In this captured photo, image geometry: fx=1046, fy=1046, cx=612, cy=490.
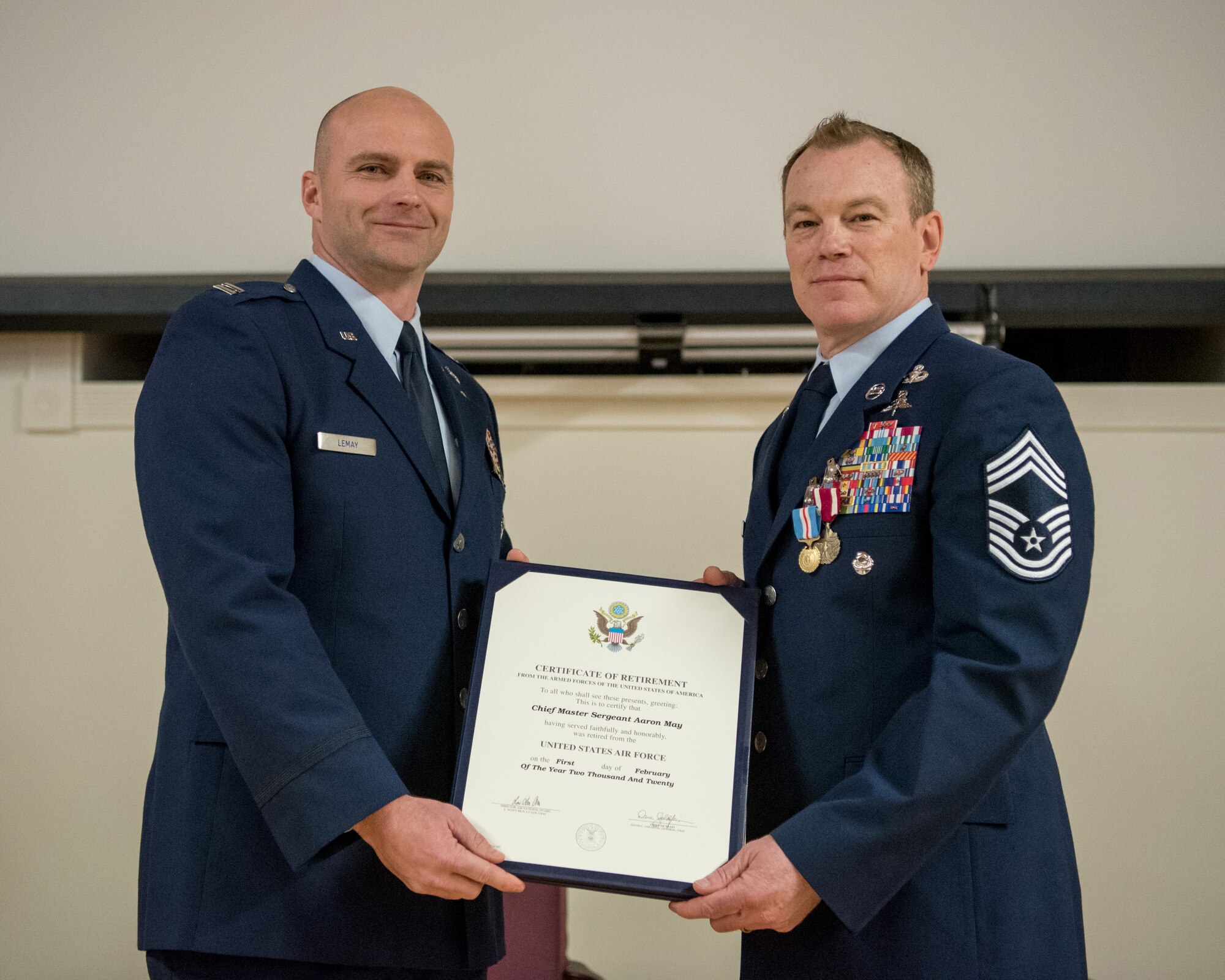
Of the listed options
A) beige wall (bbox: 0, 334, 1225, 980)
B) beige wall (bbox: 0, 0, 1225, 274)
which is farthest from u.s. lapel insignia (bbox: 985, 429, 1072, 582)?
beige wall (bbox: 0, 0, 1225, 274)

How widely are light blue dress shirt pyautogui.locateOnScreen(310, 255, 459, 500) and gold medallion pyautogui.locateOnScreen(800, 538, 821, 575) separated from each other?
23.4 inches

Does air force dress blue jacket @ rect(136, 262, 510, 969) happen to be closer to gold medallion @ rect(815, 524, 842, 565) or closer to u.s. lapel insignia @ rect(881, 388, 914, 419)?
gold medallion @ rect(815, 524, 842, 565)

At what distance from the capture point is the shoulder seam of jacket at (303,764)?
1.39 metres

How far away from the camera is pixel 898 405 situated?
1638 millimetres

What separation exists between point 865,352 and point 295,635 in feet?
3.37

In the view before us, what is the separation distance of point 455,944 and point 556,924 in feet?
3.85

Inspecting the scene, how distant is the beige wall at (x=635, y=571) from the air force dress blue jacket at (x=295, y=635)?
6.44ft

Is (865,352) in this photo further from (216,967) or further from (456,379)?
(216,967)

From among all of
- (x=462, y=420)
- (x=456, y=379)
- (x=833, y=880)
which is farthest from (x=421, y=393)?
(x=833, y=880)

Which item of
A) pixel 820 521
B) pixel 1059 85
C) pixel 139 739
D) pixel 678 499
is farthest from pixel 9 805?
pixel 1059 85

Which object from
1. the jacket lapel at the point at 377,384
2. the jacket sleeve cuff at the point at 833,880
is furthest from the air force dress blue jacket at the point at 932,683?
the jacket lapel at the point at 377,384

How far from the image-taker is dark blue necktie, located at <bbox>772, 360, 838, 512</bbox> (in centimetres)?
178

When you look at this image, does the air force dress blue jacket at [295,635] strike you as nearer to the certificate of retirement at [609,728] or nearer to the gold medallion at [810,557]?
the certificate of retirement at [609,728]

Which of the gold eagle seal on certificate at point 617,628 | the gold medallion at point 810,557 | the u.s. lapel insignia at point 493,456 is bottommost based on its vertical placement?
→ the gold eagle seal on certificate at point 617,628
